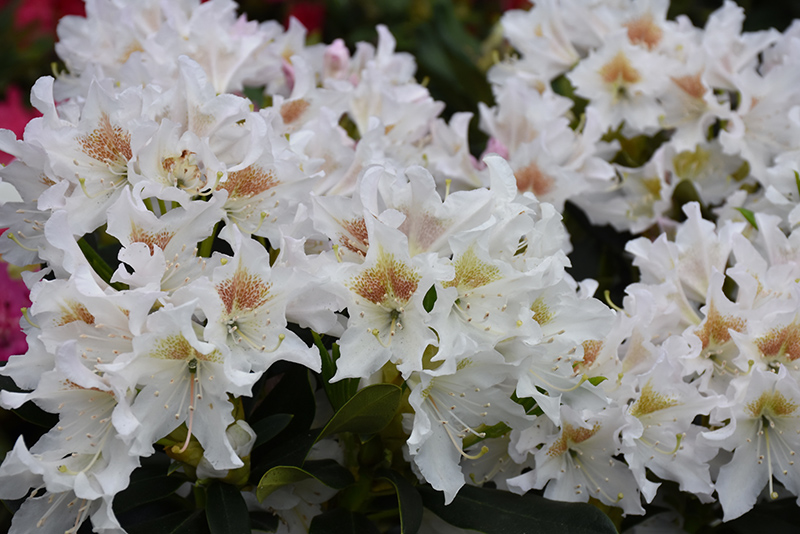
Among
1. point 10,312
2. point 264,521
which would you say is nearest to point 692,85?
point 264,521

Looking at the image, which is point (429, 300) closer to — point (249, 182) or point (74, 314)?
point (249, 182)

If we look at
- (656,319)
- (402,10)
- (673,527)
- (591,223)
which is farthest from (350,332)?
(402,10)

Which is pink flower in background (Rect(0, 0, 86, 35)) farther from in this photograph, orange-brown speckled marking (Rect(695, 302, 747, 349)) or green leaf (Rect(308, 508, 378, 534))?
orange-brown speckled marking (Rect(695, 302, 747, 349))

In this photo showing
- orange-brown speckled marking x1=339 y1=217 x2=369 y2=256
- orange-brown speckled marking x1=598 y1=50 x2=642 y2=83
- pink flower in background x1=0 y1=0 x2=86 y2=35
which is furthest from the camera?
pink flower in background x1=0 y1=0 x2=86 y2=35

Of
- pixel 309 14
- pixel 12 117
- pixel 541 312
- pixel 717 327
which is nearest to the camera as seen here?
pixel 541 312

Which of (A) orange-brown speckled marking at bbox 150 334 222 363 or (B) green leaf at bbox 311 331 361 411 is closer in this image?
(A) orange-brown speckled marking at bbox 150 334 222 363

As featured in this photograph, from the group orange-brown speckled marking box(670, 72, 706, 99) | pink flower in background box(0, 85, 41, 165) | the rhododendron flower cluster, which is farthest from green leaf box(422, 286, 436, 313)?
pink flower in background box(0, 85, 41, 165)
